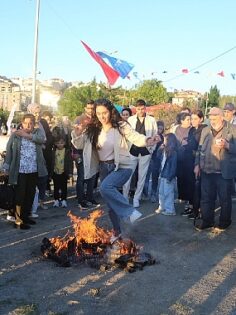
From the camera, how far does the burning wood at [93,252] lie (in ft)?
16.7

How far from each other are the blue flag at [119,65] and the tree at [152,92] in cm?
3950

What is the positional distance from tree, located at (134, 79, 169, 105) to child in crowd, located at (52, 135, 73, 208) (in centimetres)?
4730

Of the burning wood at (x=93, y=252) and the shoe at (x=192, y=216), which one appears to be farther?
the shoe at (x=192, y=216)

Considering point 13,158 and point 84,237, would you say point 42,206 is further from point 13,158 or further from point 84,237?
point 84,237

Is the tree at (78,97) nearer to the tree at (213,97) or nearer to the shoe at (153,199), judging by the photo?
the tree at (213,97)

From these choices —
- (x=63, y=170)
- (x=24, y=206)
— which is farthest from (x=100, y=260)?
(x=63, y=170)

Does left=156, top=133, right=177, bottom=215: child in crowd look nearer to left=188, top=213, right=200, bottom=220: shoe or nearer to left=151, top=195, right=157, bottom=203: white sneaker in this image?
left=188, top=213, right=200, bottom=220: shoe

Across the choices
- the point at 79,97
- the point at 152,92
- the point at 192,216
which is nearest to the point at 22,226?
the point at 192,216

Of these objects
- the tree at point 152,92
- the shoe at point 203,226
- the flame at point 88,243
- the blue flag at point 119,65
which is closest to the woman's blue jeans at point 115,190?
the flame at point 88,243

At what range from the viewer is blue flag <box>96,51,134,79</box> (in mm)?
15326

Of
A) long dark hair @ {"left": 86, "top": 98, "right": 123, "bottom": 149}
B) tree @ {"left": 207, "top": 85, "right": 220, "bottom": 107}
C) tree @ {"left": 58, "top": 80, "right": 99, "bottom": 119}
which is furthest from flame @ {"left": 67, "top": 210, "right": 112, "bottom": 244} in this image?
tree @ {"left": 207, "top": 85, "right": 220, "bottom": 107}

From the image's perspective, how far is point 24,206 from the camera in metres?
7.04

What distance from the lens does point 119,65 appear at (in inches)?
618

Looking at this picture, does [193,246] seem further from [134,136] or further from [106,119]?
[106,119]
